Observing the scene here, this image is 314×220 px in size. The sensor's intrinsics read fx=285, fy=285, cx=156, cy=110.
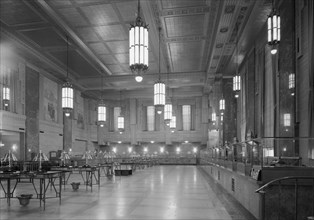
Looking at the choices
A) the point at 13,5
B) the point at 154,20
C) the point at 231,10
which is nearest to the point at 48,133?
the point at 13,5

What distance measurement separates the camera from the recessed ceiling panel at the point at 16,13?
12117 millimetres

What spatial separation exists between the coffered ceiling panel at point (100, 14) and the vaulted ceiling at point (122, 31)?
0.14ft

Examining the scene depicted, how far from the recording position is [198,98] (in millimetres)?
33938

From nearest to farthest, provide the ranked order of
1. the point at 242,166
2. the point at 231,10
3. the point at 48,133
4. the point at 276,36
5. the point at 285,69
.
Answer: the point at 276,36 → the point at 242,166 → the point at 285,69 → the point at 231,10 → the point at 48,133

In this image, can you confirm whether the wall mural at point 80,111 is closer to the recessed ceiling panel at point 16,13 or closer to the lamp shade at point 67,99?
the recessed ceiling panel at point 16,13

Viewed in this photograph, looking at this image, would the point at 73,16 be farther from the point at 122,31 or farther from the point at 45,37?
the point at 45,37

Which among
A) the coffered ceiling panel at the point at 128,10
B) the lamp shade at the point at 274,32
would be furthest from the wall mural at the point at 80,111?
the lamp shade at the point at 274,32

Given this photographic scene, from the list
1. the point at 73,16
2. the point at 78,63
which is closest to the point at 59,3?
the point at 73,16

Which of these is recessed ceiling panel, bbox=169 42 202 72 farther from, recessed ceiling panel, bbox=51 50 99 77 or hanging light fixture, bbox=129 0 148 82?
hanging light fixture, bbox=129 0 148 82

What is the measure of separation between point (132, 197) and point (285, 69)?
22.4ft

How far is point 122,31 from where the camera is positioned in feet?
49.6

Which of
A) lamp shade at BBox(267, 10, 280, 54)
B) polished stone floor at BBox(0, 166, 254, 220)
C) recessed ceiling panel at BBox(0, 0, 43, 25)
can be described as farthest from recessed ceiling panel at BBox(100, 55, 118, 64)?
lamp shade at BBox(267, 10, 280, 54)

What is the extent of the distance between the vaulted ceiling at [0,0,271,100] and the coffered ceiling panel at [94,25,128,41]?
0.04 meters

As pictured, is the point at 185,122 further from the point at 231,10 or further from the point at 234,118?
the point at 231,10
